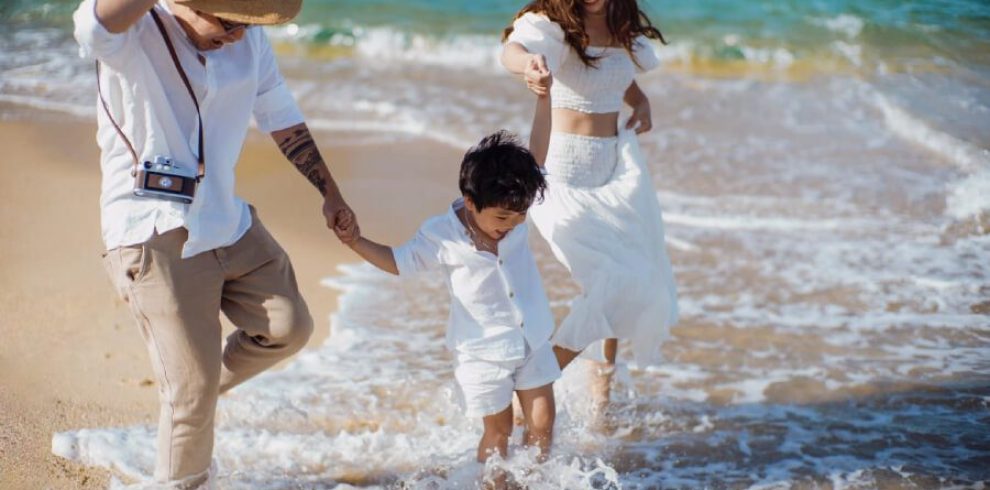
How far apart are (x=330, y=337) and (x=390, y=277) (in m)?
0.89

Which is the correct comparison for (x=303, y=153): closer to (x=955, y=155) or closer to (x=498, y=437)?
(x=498, y=437)

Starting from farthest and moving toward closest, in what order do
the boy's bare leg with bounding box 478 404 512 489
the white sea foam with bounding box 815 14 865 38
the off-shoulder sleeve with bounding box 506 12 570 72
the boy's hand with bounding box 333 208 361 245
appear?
1. the white sea foam with bounding box 815 14 865 38
2. the off-shoulder sleeve with bounding box 506 12 570 72
3. the boy's bare leg with bounding box 478 404 512 489
4. the boy's hand with bounding box 333 208 361 245

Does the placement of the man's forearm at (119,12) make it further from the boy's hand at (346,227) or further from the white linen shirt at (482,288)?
the white linen shirt at (482,288)

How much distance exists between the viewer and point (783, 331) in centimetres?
625

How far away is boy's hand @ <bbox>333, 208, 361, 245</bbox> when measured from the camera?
3.91 m

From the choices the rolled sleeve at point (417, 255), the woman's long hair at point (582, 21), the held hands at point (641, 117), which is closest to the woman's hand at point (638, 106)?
the held hands at point (641, 117)

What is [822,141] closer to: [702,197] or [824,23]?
[702,197]

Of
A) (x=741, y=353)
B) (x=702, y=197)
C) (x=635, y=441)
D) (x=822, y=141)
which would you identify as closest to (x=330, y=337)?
(x=635, y=441)

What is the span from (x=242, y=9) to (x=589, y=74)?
177 cm

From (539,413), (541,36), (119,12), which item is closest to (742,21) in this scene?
(541,36)

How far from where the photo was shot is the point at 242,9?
3.30m

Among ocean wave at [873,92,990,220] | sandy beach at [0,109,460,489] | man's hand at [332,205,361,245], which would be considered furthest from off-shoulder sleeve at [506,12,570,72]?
ocean wave at [873,92,990,220]

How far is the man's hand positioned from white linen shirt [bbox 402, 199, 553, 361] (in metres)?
0.15

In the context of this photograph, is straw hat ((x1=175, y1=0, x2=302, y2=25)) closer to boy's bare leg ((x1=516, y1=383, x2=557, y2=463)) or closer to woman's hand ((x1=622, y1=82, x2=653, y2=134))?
boy's bare leg ((x1=516, y1=383, x2=557, y2=463))
